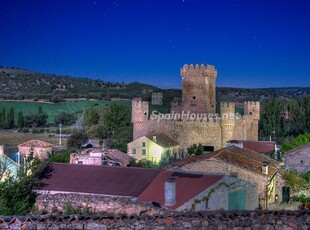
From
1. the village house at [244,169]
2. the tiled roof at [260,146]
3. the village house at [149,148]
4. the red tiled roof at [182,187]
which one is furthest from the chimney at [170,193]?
the village house at [149,148]

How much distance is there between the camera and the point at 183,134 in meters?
37.9

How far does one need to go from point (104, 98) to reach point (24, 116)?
2019cm

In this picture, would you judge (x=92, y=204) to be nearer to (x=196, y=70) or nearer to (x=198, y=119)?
(x=198, y=119)

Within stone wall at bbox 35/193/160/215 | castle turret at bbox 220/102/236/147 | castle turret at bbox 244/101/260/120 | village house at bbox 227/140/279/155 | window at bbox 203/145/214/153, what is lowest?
stone wall at bbox 35/193/160/215

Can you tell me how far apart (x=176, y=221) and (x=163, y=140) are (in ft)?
94.0

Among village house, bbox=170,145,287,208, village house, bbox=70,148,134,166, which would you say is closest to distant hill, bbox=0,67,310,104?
village house, bbox=70,148,134,166

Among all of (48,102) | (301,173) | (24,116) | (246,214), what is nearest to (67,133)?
(24,116)

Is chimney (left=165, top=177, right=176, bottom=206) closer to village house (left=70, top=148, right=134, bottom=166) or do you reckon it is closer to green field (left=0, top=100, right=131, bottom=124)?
village house (left=70, top=148, right=134, bottom=166)

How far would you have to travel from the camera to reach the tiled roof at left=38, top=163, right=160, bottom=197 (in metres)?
16.4

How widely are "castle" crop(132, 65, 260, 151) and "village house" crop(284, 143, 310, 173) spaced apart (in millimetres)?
11693

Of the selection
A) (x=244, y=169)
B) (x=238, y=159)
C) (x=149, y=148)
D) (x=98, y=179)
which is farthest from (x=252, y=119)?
(x=98, y=179)

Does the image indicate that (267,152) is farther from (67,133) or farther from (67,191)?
(67,133)

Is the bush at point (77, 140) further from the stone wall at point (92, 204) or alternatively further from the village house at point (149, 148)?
the stone wall at point (92, 204)

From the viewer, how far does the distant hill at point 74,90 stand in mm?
72688
